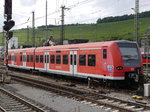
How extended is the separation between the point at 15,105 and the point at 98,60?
662 centimetres

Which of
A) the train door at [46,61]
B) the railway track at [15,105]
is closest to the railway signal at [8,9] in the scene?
the railway track at [15,105]

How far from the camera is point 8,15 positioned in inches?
646

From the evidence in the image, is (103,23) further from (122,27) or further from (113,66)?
(113,66)

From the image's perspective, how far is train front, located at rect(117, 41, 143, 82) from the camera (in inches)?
558

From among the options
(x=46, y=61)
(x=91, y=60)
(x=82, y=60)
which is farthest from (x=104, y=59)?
(x=46, y=61)

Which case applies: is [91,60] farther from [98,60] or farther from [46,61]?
[46,61]

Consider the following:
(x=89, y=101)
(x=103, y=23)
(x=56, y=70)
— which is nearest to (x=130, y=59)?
(x=89, y=101)

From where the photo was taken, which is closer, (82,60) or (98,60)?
(98,60)

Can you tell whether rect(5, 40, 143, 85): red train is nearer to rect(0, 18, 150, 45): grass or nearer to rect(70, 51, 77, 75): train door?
rect(70, 51, 77, 75): train door

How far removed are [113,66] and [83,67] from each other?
3346mm

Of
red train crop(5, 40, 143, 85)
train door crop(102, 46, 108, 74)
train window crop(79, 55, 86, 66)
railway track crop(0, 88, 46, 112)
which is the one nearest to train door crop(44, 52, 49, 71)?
red train crop(5, 40, 143, 85)

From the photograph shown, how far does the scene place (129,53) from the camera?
14.7 m

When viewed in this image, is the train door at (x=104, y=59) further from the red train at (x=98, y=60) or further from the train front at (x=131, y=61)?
the train front at (x=131, y=61)

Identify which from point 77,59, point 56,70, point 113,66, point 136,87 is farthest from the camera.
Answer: point 56,70
